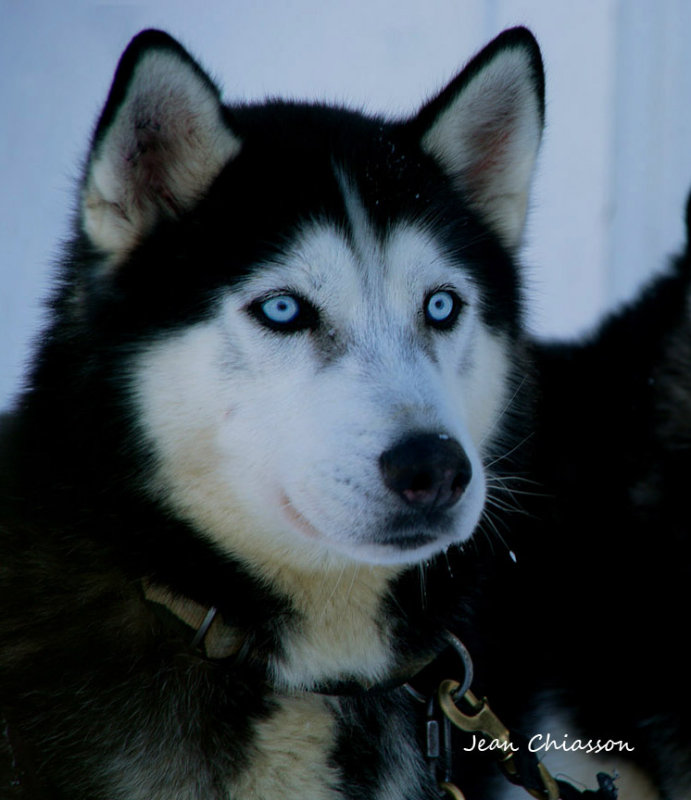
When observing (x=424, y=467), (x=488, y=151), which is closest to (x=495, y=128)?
(x=488, y=151)

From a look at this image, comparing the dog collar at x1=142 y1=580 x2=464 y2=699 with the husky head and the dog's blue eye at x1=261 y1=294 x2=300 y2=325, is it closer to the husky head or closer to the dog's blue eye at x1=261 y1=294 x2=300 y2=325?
the husky head

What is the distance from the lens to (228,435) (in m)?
1.21

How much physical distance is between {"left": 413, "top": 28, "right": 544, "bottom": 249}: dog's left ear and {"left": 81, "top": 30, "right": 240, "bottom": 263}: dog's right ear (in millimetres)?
364

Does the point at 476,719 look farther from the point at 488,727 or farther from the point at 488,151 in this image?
the point at 488,151

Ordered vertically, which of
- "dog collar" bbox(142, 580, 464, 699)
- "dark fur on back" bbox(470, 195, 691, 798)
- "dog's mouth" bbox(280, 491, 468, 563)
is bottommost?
"dark fur on back" bbox(470, 195, 691, 798)

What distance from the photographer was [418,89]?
260 centimetres

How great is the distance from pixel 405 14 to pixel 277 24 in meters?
0.42

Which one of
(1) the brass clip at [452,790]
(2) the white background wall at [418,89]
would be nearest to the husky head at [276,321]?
(2) the white background wall at [418,89]

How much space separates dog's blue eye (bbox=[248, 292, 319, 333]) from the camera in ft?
4.07

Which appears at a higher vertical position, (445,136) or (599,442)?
(445,136)

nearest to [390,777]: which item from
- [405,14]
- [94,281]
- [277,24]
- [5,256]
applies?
[94,281]

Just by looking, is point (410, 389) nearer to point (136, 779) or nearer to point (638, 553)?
point (136, 779)
